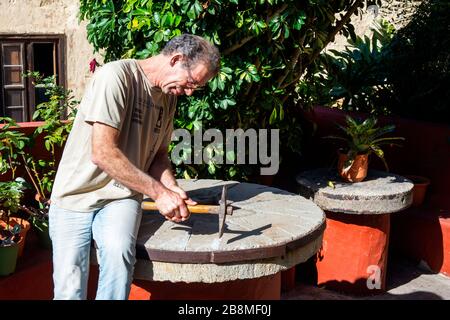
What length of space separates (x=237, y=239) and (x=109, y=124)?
84 cm

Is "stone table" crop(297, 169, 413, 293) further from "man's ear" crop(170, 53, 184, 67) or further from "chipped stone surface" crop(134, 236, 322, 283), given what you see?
"man's ear" crop(170, 53, 184, 67)

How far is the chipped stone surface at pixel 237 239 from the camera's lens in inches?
113

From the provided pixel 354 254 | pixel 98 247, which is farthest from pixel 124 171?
pixel 354 254

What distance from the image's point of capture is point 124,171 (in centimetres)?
282

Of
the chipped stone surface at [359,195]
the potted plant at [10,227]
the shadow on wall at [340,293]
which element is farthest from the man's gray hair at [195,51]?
the shadow on wall at [340,293]

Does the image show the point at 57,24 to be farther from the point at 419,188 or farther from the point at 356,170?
the point at 419,188

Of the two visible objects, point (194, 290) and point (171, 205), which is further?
point (194, 290)

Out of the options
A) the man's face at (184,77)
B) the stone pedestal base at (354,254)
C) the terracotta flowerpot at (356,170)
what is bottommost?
the stone pedestal base at (354,254)

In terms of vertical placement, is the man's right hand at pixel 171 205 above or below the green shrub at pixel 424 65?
below

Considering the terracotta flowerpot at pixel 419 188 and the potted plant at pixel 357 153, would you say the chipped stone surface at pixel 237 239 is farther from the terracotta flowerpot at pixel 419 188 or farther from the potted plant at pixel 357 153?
the terracotta flowerpot at pixel 419 188

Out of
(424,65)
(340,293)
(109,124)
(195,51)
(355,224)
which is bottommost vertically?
(340,293)

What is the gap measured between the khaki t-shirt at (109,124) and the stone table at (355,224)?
2.13 m
